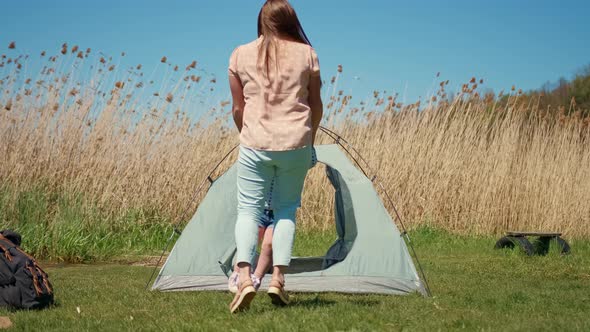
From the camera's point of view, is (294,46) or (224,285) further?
(224,285)

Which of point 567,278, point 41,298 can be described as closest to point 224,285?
point 41,298

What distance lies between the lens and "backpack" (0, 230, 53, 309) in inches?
170

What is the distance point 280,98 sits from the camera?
13.3 feet

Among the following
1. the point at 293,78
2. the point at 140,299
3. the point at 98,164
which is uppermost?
the point at 293,78

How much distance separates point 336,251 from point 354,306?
1793mm

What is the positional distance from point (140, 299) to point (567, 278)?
3.47 m

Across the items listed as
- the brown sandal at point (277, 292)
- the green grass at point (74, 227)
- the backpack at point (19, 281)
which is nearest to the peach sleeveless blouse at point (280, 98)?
the brown sandal at point (277, 292)

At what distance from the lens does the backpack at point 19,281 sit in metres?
4.31

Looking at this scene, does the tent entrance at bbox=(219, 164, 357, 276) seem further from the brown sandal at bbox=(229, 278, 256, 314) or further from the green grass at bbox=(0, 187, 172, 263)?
the green grass at bbox=(0, 187, 172, 263)

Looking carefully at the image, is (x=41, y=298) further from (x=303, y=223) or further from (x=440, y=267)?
(x=303, y=223)

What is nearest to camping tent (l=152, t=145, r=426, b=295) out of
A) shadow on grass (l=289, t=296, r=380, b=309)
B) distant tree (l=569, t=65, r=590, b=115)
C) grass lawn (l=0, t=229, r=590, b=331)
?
grass lawn (l=0, t=229, r=590, b=331)

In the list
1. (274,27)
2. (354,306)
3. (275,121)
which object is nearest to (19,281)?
(275,121)

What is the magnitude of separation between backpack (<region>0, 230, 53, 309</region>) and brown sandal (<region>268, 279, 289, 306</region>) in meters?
1.33

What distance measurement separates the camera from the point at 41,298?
174 inches
